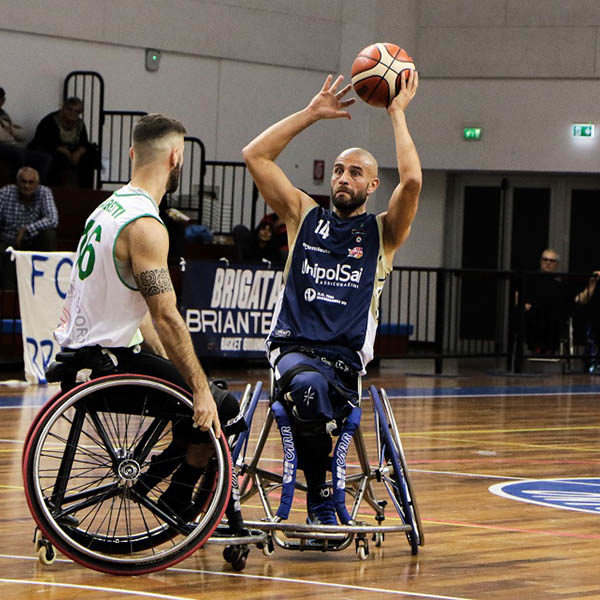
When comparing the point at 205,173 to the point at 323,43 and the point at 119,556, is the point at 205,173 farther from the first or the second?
the point at 119,556

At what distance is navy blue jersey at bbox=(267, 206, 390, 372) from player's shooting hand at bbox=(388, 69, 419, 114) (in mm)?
508

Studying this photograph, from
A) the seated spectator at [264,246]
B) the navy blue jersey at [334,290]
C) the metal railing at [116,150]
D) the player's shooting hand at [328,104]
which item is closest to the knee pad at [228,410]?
the navy blue jersey at [334,290]

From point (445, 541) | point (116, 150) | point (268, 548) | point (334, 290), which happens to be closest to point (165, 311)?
point (334, 290)

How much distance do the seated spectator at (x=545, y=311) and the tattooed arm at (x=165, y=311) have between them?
12.3 meters

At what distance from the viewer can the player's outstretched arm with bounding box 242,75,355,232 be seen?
5836mm

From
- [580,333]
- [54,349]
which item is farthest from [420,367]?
[54,349]

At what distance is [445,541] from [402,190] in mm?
1566

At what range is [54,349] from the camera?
41.5 feet

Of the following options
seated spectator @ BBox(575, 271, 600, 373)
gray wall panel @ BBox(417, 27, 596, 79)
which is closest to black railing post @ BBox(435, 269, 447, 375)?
seated spectator @ BBox(575, 271, 600, 373)

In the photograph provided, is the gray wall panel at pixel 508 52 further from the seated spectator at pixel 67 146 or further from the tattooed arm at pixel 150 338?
the tattooed arm at pixel 150 338

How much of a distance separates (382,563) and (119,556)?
1.07 m

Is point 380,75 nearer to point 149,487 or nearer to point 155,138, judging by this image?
point 155,138

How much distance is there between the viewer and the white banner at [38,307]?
12586 millimetres

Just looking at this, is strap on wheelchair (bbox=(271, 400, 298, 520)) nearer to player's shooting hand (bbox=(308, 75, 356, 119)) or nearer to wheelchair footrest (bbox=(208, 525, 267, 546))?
wheelchair footrest (bbox=(208, 525, 267, 546))
